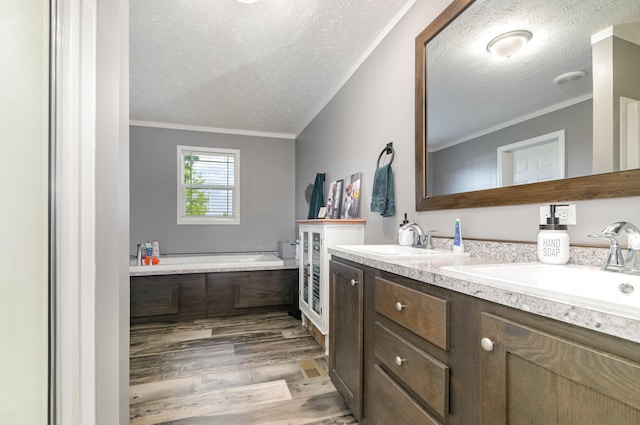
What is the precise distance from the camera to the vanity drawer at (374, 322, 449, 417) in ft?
2.87

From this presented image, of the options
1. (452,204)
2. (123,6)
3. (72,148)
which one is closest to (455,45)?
(452,204)

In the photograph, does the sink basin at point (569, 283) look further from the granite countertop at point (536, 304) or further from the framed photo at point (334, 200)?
the framed photo at point (334, 200)

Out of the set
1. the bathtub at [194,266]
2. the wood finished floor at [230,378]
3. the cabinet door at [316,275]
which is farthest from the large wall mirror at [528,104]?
the bathtub at [194,266]

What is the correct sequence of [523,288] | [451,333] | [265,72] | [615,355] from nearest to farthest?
[615,355] < [523,288] < [451,333] < [265,72]

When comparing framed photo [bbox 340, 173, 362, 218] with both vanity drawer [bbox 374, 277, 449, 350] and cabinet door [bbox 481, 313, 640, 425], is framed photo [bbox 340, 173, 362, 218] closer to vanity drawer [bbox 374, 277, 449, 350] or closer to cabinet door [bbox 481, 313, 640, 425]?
vanity drawer [bbox 374, 277, 449, 350]

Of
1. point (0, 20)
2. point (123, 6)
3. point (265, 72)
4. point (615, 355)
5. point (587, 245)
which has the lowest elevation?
point (615, 355)

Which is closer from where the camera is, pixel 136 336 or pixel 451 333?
pixel 451 333

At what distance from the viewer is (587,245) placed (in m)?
0.98

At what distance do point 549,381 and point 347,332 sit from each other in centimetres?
105

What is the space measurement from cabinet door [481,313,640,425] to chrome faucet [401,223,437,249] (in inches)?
35.9

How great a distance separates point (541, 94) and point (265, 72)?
90.0 inches

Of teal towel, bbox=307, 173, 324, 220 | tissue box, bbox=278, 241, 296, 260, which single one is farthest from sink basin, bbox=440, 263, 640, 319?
tissue box, bbox=278, 241, 296, 260

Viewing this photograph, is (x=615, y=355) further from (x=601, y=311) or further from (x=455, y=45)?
(x=455, y=45)

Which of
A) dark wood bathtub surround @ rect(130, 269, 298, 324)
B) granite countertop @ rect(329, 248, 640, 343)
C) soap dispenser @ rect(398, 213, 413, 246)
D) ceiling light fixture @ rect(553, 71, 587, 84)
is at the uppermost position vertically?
ceiling light fixture @ rect(553, 71, 587, 84)
